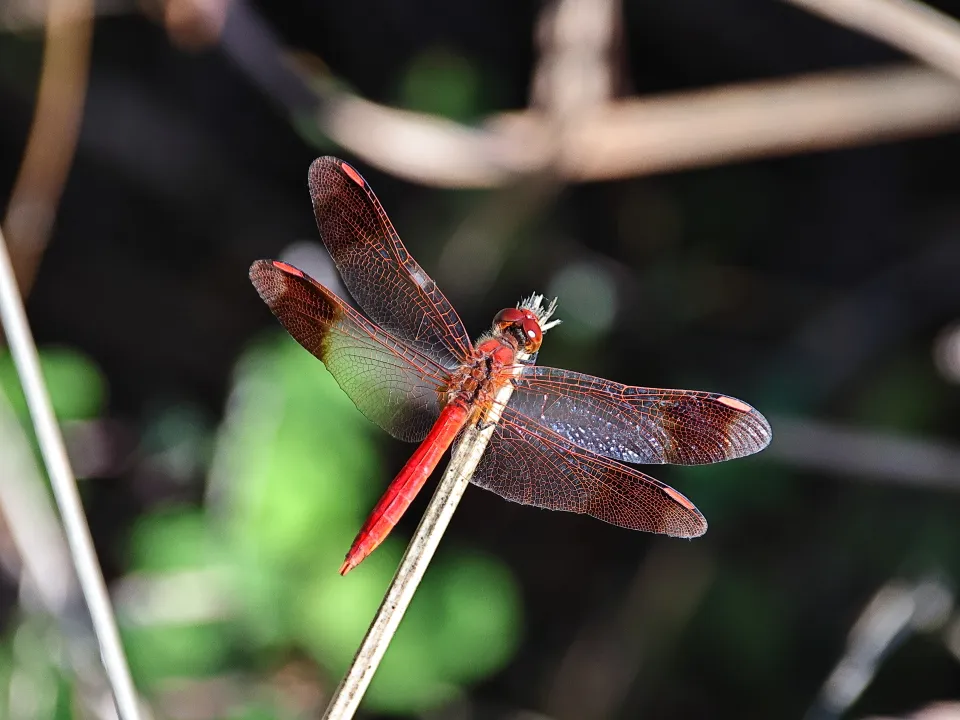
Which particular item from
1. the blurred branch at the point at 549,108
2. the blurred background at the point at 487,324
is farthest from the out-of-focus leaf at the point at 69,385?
the blurred branch at the point at 549,108

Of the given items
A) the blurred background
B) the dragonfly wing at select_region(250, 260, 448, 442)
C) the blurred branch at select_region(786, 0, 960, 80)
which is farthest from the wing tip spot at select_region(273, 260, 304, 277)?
the blurred branch at select_region(786, 0, 960, 80)

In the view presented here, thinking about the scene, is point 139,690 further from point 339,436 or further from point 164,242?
point 164,242

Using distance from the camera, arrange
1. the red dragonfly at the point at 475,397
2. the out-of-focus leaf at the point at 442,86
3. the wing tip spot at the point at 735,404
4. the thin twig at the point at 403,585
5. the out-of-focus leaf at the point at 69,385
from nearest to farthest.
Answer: the thin twig at the point at 403,585 → the wing tip spot at the point at 735,404 → the red dragonfly at the point at 475,397 → the out-of-focus leaf at the point at 69,385 → the out-of-focus leaf at the point at 442,86

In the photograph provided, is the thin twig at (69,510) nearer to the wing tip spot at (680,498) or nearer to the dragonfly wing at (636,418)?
the dragonfly wing at (636,418)

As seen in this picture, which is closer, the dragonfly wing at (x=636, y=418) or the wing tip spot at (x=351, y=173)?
the dragonfly wing at (x=636, y=418)

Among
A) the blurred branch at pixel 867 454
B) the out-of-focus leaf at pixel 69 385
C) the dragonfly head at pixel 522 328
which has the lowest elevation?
the out-of-focus leaf at pixel 69 385

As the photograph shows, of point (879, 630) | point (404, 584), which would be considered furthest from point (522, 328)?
point (879, 630)

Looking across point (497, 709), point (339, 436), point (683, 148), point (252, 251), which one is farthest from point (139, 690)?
point (683, 148)
